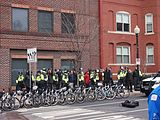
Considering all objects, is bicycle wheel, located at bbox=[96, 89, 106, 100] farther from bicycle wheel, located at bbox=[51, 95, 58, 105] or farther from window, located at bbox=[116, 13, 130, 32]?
window, located at bbox=[116, 13, 130, 32]

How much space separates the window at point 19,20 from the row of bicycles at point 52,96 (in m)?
8.46

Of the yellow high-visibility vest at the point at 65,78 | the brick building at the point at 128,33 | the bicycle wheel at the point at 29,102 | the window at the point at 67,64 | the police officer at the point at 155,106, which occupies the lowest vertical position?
the bicycle wheel at the point at 29,102

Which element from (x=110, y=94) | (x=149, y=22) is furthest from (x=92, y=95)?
(x=149, y=22)

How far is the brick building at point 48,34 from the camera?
25562 mm

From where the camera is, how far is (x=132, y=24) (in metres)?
33.6

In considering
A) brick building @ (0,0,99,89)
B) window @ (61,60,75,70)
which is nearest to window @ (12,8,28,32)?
brick building @ (0,0,99,89)

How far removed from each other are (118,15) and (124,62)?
4148mm

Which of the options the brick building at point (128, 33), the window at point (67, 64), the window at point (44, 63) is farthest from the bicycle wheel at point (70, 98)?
the brick building at point (128, 33)

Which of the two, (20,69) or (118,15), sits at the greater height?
(118,15)

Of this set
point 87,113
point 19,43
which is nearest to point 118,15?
point 19,43

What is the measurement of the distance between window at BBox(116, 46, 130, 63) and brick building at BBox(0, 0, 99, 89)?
105 inches

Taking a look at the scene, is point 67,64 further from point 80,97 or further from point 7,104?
point 7,104

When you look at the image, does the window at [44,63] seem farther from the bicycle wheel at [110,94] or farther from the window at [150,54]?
the window at [150,54]

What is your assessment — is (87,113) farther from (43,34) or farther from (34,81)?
(43,34)
